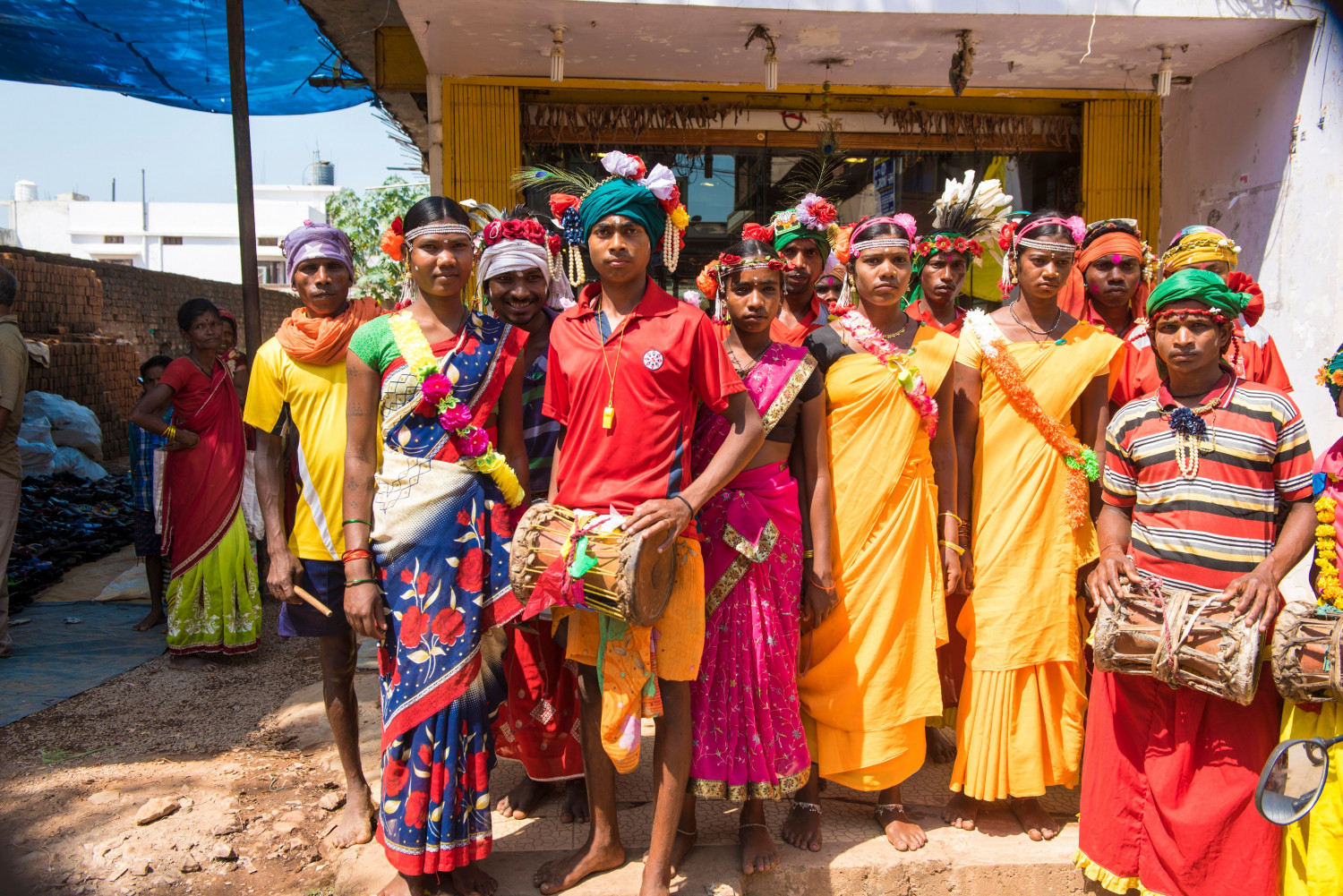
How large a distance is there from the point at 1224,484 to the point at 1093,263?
1.45 meters

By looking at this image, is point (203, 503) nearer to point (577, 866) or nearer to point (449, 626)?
point (449, 626)

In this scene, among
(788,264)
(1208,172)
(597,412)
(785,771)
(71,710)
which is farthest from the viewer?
(1208,172)

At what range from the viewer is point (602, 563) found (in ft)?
8.34

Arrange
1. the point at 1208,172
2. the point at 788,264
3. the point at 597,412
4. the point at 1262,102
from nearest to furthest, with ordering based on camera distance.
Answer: the point at 597,412
the point at 788,264
the point at 1262,102
the point at 1208,172

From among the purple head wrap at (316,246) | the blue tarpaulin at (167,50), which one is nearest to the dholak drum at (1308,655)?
the purple head wrap at (316,246)

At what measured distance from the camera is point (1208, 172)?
6773 millimetres

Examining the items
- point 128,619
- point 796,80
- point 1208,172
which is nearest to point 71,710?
point 128,619

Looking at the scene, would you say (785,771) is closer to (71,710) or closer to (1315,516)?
(1315,516)

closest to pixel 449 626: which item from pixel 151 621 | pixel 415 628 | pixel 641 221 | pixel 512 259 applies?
pixel 415 628

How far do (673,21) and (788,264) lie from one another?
303cm

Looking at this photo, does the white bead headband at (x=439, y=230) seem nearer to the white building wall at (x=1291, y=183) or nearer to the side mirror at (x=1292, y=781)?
the side mirror at (x=1292, y=781)

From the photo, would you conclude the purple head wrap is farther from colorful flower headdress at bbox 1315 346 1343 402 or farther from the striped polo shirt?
colorful flower headdress at bbox 1315 346 1343 402

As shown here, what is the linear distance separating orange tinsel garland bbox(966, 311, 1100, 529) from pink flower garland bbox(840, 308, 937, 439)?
1.01 ft

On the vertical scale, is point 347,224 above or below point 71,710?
above
